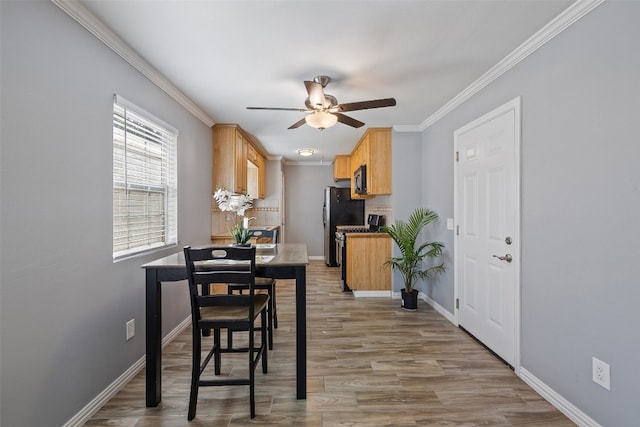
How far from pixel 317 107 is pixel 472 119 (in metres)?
1.54

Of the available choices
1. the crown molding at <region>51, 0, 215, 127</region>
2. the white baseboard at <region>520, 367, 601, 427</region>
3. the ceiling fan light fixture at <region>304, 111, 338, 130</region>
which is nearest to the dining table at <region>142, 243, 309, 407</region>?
the ceiling fan light fixture at <region>304, 111, 338, 130</region>

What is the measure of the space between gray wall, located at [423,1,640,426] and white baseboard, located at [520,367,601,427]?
0.13 ft

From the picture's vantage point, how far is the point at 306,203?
6.98m

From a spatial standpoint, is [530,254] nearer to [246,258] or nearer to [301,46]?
[246,258]

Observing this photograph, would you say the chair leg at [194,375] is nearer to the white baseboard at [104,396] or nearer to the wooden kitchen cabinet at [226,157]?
the white baseboard at [104,396]

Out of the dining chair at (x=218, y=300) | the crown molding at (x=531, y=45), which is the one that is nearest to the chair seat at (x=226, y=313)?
the dining chair at (x=218, y=300)

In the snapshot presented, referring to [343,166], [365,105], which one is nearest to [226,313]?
[365,105]

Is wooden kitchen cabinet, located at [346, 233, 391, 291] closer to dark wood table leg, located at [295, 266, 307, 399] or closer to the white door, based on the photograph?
the white door

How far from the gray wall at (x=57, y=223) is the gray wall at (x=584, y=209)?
9.56 ft

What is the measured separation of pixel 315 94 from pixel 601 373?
2476 millimetres

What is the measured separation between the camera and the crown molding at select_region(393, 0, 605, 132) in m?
1.62

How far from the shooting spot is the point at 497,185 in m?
2.42

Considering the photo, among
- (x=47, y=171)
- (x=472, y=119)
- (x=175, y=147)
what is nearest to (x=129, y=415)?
(x=47, y=171)

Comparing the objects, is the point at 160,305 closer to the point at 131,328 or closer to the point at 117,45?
the point at 131,328
